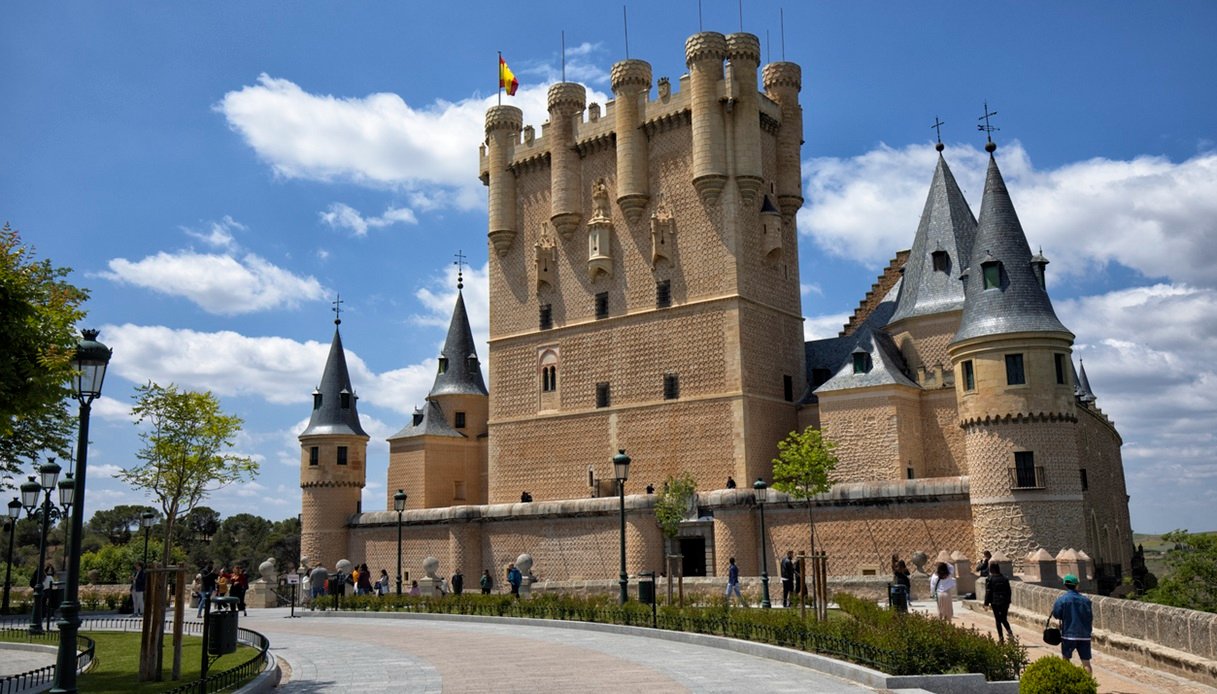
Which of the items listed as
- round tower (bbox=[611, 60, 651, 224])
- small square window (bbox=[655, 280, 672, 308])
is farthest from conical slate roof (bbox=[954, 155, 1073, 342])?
round tower (bbox=[611, 60, 651, 224])

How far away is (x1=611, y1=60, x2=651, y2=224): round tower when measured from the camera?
39.3 m

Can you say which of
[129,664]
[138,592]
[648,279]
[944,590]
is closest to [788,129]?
[648,279]

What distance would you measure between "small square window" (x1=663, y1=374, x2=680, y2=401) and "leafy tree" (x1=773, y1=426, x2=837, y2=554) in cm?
735

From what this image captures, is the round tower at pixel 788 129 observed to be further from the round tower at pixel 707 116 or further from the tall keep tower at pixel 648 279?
the round tower at pixel 707 116

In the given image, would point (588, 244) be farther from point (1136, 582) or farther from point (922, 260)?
point (1136, 582)

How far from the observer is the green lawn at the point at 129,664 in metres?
12.2

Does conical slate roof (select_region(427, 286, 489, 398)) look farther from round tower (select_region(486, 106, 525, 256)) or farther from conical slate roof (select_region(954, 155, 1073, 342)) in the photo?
conical slate roof (select_region(954, 155, 1073, 342))

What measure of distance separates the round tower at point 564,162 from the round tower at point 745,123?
719 cm

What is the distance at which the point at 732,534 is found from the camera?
32.1 metres

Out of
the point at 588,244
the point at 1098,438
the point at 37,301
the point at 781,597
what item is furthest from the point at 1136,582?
the point at 37,301

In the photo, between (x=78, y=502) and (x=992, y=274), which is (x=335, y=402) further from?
(x=78, y=502)

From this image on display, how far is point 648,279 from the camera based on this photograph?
39125mm

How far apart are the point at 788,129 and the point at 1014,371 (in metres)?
16.2

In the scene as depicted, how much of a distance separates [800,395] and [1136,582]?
1342cm
